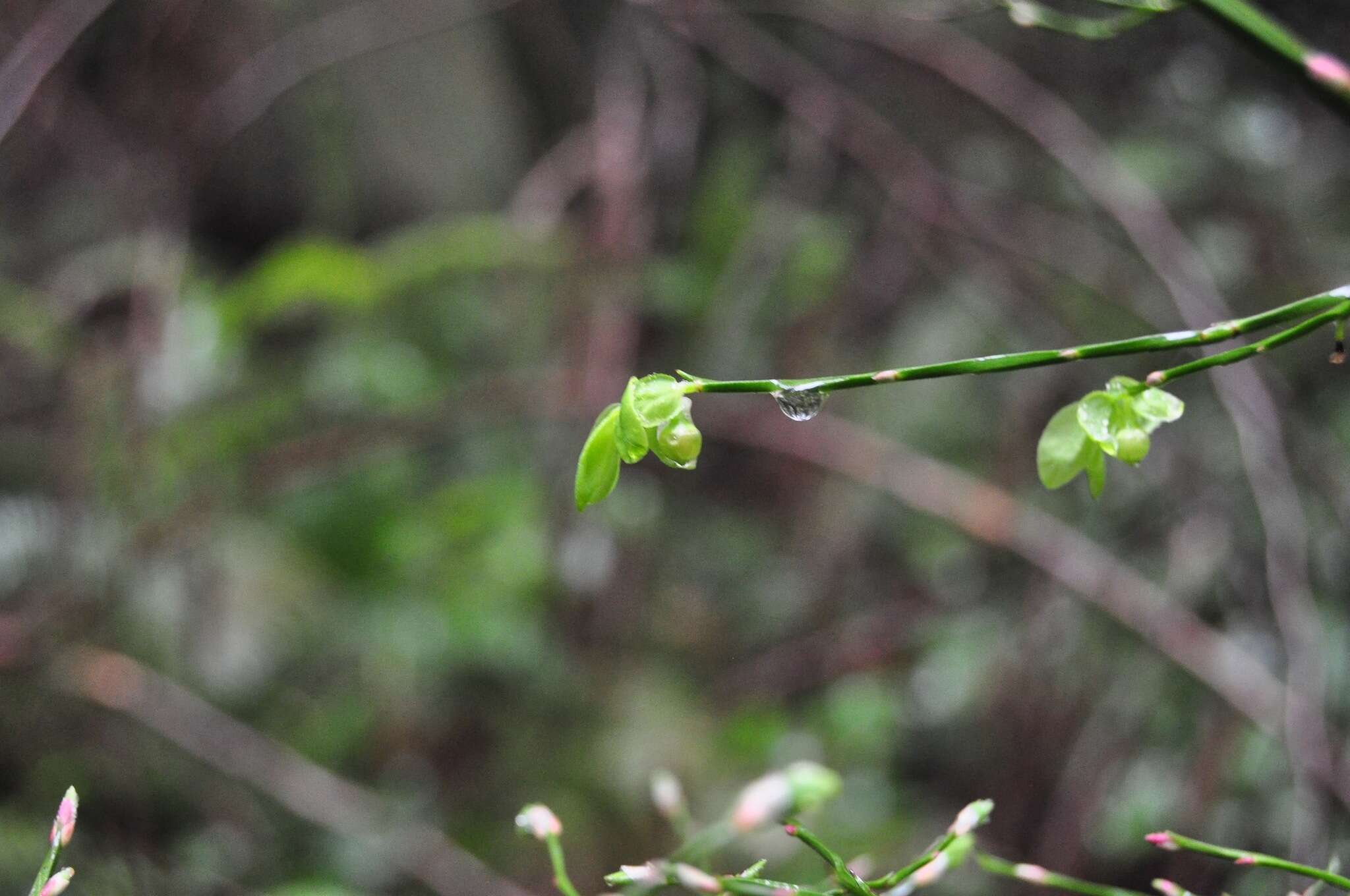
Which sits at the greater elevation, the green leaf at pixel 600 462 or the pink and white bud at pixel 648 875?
the green leaf at pixel 600 462

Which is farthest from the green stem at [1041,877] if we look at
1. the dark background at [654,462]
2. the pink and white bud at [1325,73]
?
the dark background at [654,462]

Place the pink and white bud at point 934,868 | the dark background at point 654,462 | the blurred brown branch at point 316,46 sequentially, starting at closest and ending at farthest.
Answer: the pink and white bud at point 934,868 → the dark background at point 654,462 → the blurred brown branch at point 316,46

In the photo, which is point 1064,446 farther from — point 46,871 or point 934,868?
point 46,871

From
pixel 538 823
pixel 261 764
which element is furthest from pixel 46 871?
pixel 261 764

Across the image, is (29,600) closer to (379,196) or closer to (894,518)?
(379,196)

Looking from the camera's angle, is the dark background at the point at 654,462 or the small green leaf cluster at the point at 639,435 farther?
the dark background at the point at 654,462

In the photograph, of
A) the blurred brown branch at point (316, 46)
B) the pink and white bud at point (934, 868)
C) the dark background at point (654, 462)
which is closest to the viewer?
the pink and white bud at point (934, 868)

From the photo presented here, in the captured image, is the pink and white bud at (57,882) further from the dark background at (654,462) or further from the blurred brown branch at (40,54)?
the blurred brown branch at (40,54)
